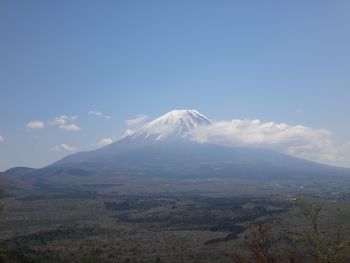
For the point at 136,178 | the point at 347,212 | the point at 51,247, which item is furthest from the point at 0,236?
the point at 136,178

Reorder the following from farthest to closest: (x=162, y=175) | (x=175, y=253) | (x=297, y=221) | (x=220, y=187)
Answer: (x=162, y=175)
(x=220, y=187)
(x=297, y=221)
(x=175, y=253)

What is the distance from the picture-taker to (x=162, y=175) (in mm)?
163250

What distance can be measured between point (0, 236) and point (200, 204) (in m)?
38.2

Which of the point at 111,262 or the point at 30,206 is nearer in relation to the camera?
the point at 111,262

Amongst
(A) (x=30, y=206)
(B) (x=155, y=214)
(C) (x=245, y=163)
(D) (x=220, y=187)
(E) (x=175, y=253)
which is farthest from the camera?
(C) (x=245, y=163)

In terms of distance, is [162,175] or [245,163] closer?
[162,175]

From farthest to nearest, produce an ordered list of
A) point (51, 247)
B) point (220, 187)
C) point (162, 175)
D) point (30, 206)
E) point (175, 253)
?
point (162, 175) < point (220, 187) < point (30, 206) < point (51, 247) < point (175, 253)

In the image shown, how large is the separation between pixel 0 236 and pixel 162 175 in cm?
11477

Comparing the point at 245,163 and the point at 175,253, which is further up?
the point at 245,163

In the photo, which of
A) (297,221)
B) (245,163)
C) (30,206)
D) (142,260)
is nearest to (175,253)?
(142,260)

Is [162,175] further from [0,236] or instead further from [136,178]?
[0,236]

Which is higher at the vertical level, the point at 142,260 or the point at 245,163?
the point at 245,163

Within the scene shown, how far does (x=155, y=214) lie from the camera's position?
6856 cm

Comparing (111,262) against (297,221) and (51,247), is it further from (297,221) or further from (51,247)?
(297,221)
